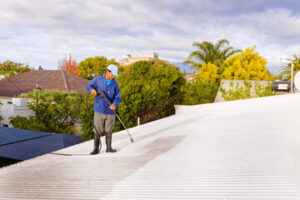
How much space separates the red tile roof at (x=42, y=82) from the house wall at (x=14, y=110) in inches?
451

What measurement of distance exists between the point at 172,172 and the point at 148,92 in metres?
7.72

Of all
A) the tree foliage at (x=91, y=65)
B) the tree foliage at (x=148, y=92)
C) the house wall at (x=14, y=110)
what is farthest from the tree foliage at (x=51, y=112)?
the tree foliage at (x=91, y=65)

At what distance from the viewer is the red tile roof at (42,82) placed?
1075 inches

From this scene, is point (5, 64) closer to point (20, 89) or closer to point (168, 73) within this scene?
point (20, 89)

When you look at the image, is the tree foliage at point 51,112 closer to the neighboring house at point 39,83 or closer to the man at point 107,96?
the neighboring house at point 39,83

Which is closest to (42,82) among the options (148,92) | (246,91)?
(246,91)

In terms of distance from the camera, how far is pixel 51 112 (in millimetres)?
16078

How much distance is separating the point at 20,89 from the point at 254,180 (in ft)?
92.0

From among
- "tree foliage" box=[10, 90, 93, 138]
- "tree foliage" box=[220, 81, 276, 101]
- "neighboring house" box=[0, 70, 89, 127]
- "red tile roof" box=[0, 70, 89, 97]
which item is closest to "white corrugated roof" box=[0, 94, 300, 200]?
"tree foliage" box=[10, 90, 93, 138]

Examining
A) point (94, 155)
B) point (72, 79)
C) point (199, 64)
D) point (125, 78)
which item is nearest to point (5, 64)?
point (72, 79)

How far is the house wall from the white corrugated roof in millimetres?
11272

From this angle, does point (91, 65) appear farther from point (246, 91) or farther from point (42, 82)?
point (246, 91)

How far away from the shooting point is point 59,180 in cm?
326

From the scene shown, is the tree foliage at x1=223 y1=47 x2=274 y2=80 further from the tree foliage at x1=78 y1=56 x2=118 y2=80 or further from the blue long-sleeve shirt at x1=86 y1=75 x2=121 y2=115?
the tree foliage at x1=78 y1=56 x2=118 y2=80
